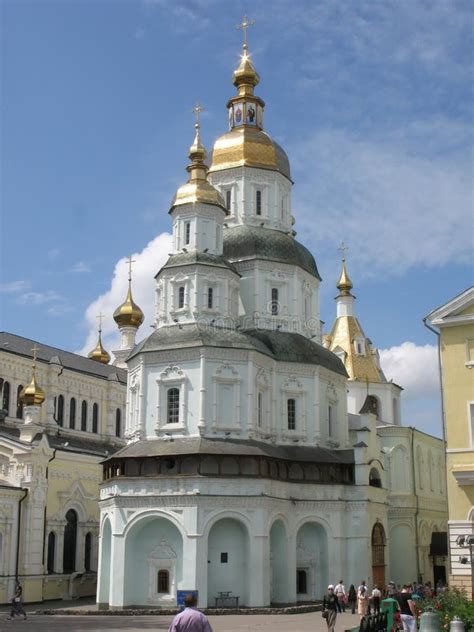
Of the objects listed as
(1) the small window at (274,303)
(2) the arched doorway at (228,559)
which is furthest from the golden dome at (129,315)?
(2) the arched doorway at (228,559)

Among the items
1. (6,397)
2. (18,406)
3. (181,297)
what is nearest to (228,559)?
(181,297)

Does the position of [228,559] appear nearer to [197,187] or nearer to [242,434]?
[242,434]

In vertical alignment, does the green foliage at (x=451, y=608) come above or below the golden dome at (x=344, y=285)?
below

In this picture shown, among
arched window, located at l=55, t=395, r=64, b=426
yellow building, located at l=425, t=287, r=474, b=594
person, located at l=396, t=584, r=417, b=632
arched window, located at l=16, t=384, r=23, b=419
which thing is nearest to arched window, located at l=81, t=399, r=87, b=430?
arched window, located at l=55, t=395, r=64, b=426

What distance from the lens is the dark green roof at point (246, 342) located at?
36750 millimetres

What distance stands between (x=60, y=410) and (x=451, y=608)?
3259cm

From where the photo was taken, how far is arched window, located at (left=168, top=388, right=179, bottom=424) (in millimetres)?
36562

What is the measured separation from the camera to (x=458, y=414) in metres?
27.2

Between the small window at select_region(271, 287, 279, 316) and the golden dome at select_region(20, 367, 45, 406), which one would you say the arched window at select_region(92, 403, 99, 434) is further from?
the small window at select_region(271, 287, 279, 316)

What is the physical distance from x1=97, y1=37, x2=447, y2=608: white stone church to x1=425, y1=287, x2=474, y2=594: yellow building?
31.0 ft

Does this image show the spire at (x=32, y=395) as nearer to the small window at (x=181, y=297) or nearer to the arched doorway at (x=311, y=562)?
the small window at (x=181, y=297)

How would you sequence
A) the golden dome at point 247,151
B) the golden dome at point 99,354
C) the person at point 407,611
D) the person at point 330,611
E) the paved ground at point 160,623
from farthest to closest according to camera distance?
the golden dome at point 99,354, the golden dome at point 247,151, the paved ground at point 160,623, the person at point 330,611, the person at point 407,611

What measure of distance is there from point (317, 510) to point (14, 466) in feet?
46.8

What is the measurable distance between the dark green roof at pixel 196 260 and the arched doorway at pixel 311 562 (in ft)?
39.9
